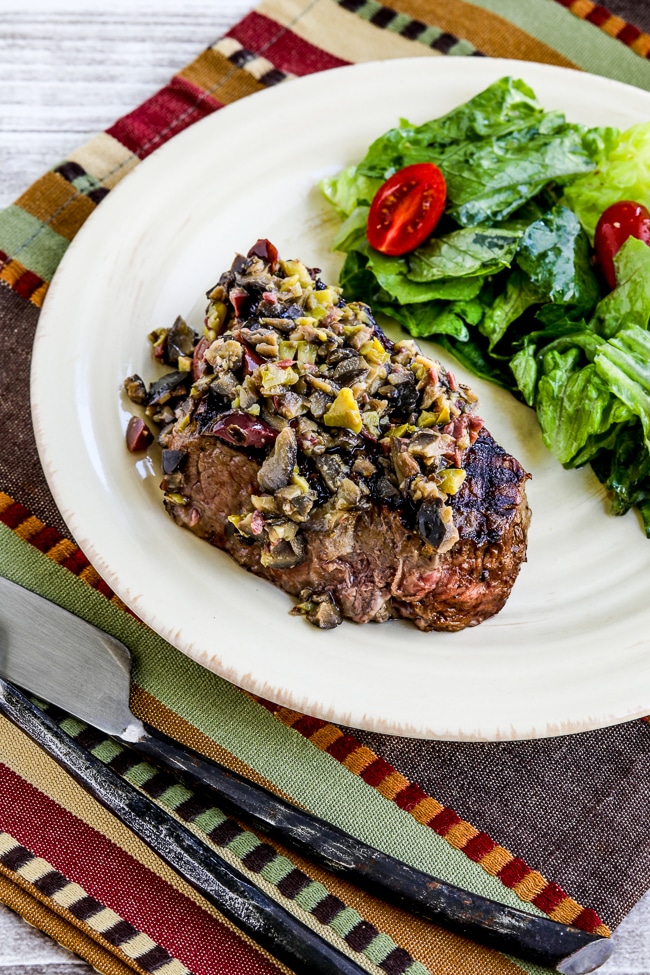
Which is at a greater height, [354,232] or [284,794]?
[354,232]

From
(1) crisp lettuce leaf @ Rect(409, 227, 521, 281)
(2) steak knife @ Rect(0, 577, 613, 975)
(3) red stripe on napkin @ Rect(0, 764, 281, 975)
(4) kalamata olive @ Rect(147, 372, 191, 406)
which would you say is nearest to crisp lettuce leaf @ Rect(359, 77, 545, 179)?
(1) crisp lettuce leaf @ Rect(409, 227, 521, 281)

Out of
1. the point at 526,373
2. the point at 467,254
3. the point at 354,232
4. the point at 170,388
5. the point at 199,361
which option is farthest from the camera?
the point at 354,232

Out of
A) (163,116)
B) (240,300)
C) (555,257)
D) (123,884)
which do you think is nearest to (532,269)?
(555,257)

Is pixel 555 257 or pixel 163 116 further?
pixel 163 116

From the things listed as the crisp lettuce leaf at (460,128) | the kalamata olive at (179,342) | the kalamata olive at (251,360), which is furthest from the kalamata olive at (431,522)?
the crisp lettuce leaf at (460,128)

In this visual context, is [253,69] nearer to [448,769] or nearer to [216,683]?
[216,683]

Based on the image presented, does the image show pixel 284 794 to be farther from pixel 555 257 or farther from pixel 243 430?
pixel 555 257

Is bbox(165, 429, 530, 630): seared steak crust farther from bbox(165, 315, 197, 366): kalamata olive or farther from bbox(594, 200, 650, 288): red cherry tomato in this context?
bbox(594, 200, 650, 288): red cherry tomato

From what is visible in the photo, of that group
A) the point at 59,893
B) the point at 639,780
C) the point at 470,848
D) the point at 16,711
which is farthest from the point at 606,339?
the point at 59,893
